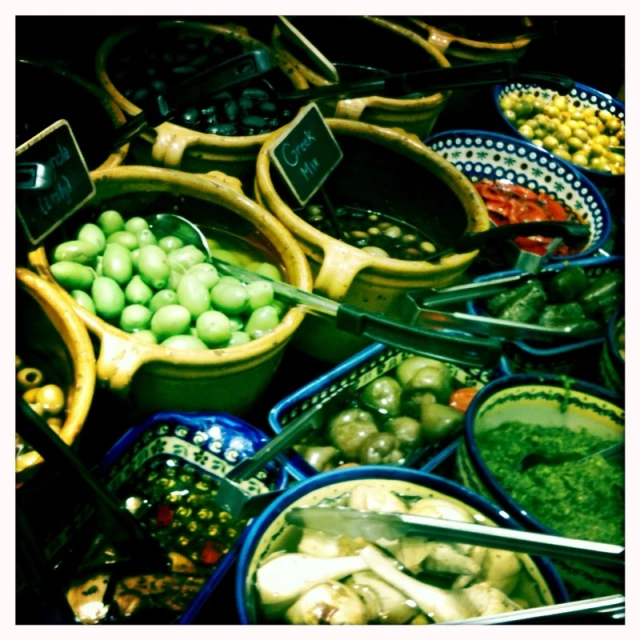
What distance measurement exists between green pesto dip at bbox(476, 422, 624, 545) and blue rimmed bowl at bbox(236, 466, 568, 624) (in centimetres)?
12

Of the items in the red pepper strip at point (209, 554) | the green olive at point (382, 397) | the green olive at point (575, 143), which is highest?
the green olive at point (575, 143)

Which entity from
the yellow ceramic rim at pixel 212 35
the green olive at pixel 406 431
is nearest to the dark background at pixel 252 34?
the yellow ceramic rim at pixel 212 35

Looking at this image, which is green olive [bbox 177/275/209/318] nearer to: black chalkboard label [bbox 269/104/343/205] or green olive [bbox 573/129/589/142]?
black chalkboard label [bbox 269/104/343/205]

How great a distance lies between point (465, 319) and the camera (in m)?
1.55

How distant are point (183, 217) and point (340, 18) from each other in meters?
1.32

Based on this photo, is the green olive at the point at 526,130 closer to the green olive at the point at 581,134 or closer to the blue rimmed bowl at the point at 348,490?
the green olive at the point at 581,134

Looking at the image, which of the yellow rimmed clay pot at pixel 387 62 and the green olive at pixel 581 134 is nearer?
the yellow rimmed clay pot at pixel 387 62

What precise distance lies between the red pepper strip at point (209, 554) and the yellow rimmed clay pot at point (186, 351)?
1.10 ft

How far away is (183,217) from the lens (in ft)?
5.96

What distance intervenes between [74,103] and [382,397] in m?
1.33

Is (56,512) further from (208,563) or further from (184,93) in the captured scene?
(184,93)

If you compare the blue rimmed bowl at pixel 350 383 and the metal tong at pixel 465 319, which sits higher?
the metal tong at pixel 465 319

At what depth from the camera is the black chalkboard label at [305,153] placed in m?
1.73

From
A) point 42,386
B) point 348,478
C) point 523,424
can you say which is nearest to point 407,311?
point 523,424
